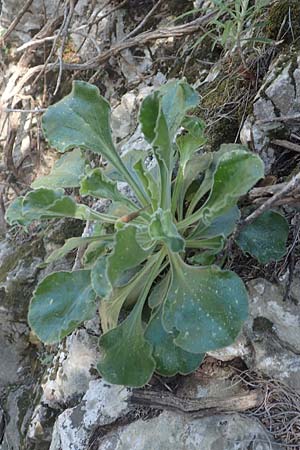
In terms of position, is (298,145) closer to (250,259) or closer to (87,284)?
(250,259)

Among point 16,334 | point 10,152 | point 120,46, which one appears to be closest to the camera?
point 16,334

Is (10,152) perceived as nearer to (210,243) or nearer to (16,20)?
(16,20)

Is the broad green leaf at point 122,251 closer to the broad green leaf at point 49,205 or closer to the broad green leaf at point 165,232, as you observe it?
the broad green leaf at point 165,232

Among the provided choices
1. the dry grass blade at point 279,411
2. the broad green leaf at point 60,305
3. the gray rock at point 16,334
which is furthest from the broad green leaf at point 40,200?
the gray rock at point 16,334

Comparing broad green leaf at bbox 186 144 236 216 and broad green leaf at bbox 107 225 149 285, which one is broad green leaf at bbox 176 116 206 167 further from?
broad green leaf at bbox 107 225 149 285

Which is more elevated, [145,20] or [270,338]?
[145,20]

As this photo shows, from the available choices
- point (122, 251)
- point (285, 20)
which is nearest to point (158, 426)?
point (122, 251)
